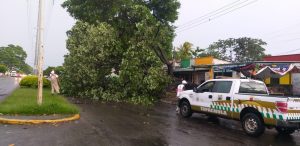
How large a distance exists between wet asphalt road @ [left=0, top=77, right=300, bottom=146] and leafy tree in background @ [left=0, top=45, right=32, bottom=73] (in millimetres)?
110593

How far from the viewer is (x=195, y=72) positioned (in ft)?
95.7

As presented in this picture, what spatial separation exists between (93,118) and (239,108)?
545 centimetres

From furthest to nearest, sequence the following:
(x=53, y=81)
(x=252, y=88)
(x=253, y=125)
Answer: (x=53, y=81), (x=252, y=88), (x=253, y=125)

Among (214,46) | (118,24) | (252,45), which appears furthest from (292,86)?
(214,46)

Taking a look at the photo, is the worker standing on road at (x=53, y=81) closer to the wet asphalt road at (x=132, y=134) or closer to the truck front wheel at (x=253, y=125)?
the wet asphalt road at (x=132, y=134)

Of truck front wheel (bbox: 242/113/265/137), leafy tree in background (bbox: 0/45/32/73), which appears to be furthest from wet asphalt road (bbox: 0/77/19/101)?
leafy tree in background (bbox: 0/45/32/73)

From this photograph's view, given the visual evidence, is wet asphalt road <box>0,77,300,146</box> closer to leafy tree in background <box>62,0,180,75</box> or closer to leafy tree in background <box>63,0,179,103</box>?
leafy tree in background <box>63,0,179,103</box>

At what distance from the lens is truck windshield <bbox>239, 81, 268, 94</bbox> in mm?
11867

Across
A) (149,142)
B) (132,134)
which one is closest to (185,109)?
(132,134)

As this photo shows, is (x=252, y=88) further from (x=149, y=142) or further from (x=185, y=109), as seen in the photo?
(x=149, y=142)

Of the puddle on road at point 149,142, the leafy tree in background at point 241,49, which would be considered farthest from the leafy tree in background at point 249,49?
the puddle on road at point 149,142

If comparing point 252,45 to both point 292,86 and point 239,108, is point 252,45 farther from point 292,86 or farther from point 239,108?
point 239,108

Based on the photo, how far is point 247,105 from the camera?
11047 millimetres

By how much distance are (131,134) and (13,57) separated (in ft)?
382
